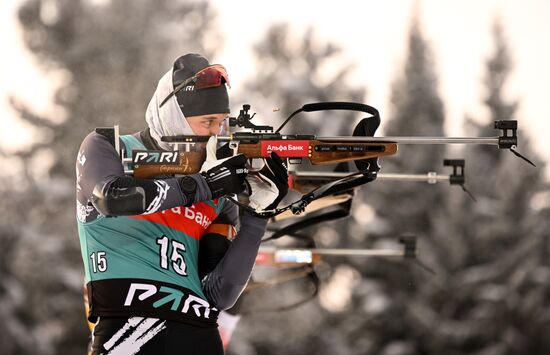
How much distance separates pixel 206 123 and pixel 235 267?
598 millimetres

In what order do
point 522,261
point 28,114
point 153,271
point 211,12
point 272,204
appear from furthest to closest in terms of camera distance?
point 211,12, point 28,114, point 522,261, point 272,204, point 153,271

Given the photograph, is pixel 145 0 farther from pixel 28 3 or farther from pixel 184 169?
pixel 184 169

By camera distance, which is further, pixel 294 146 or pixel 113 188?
pixel 294 146

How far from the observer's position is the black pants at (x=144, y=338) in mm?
3984

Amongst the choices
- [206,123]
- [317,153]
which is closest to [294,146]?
[317,153]

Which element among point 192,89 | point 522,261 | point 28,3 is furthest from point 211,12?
point 192,89

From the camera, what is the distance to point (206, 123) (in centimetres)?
434

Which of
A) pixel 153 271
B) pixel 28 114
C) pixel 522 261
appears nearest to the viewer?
pixel 153 271

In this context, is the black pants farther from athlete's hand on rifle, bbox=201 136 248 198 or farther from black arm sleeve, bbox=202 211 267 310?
athlete's hand on rifle, bbox=201 136 248 198

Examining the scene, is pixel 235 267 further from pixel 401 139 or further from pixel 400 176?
pixel 400 176

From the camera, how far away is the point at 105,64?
30469 mm

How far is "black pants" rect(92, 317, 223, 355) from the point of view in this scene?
398 centimetres

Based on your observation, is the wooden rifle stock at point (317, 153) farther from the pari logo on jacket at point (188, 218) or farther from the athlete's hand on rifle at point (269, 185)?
the pari logo on jacket at point (188, 218)

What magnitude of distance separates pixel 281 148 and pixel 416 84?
25.6m
